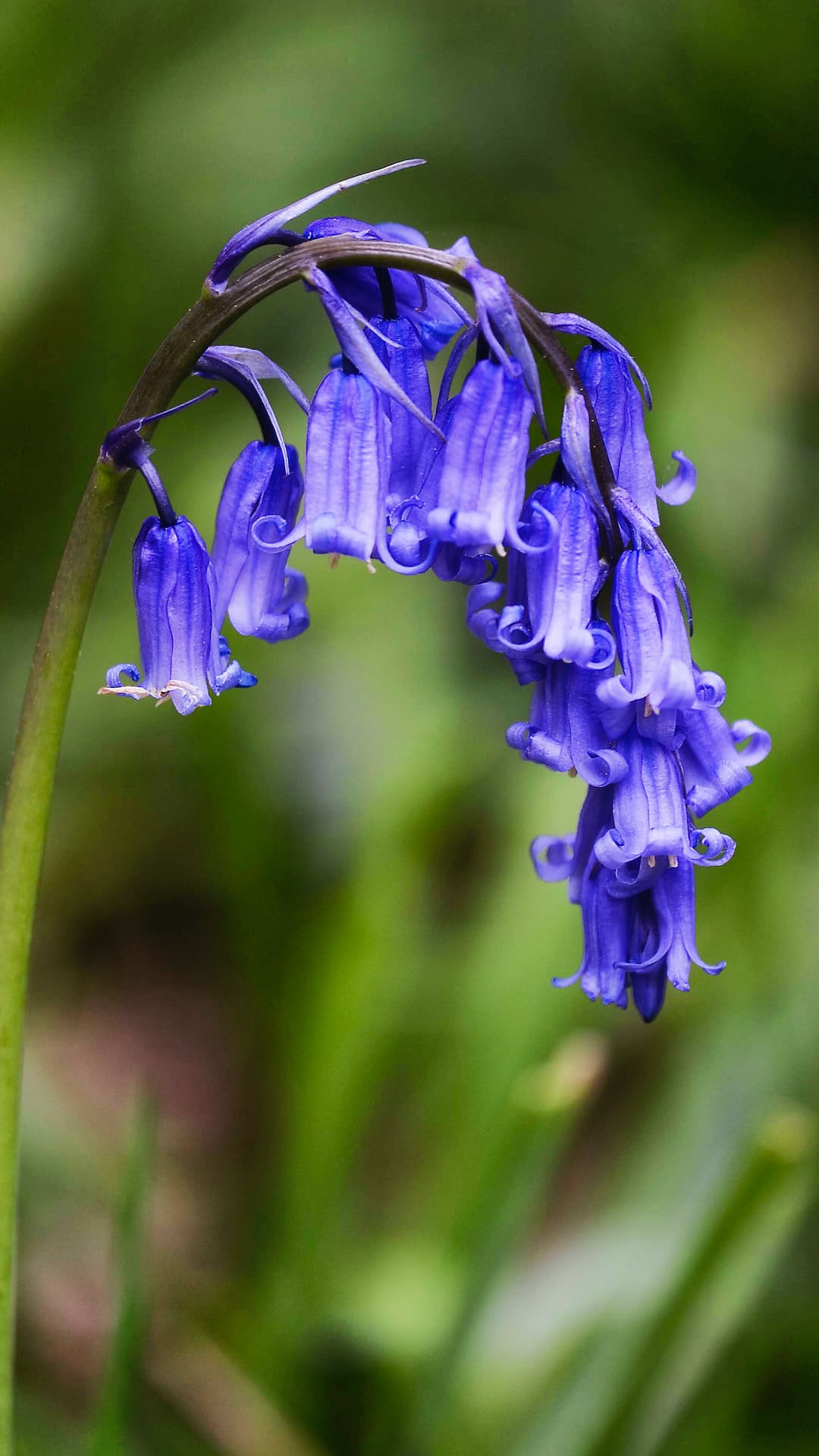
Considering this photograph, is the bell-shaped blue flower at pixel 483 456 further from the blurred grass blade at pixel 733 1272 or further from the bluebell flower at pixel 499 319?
the blurred grass blade at pixel 733 1272

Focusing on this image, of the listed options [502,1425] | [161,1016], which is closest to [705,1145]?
[502,1425]

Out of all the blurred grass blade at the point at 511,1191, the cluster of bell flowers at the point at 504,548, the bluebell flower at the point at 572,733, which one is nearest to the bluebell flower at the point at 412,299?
the cluster of bell flowers at the point at 504,548

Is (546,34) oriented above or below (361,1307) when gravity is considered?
above

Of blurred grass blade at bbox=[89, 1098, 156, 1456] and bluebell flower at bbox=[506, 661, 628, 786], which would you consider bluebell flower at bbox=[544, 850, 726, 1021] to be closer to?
bluebell flower at bbox=[506, 661, 628, 786]

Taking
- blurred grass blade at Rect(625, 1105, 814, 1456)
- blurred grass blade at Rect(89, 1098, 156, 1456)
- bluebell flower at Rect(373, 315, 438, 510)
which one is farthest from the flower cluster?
blurred grass blade at Rect(89, 1098, 156, 1456)

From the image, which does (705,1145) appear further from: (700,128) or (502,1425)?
(700,128)

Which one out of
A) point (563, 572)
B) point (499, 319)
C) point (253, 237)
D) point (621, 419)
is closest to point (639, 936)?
point (563, 572)

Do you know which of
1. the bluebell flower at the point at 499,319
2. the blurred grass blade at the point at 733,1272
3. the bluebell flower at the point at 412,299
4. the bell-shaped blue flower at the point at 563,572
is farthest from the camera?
the blurred grass blade at the point at 733,1272
